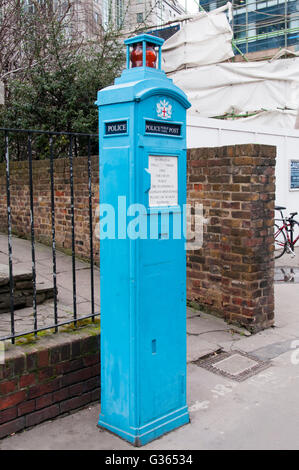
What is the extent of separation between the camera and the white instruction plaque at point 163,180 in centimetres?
301

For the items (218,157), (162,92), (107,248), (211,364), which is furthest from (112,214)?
(218,157)

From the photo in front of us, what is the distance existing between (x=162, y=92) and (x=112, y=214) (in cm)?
82

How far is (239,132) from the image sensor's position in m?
10.5

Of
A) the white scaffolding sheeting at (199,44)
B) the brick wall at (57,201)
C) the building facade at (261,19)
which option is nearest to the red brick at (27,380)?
the brick wall at (57,201)

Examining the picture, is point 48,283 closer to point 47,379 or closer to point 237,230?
point 47,379

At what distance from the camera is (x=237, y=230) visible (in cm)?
516

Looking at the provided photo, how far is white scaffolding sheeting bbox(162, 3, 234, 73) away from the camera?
17.8 metres

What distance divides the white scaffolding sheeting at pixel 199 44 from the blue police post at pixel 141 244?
15687 millimetres

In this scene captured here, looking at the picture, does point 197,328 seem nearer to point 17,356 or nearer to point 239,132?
point 17,356

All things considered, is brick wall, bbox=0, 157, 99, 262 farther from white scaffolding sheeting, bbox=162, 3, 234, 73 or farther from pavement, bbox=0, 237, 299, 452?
white scaffolding sheeting, bbox=162, 3, 234, 73

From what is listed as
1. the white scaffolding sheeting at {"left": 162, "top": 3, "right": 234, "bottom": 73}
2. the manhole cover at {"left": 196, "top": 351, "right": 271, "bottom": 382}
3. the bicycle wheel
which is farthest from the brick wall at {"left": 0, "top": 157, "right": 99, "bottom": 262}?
the white scaffolding sheeting at {"left": 162, "top": 3, "right": 234, "bottom": 73}

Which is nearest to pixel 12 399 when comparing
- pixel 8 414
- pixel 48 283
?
pixel 8 414

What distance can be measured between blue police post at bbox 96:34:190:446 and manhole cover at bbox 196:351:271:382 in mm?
1094

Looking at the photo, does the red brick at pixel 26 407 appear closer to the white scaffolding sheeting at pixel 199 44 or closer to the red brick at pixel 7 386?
the red brick at pixel 7 386
